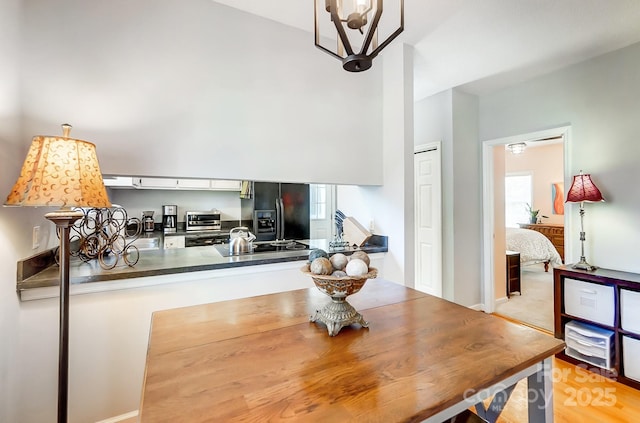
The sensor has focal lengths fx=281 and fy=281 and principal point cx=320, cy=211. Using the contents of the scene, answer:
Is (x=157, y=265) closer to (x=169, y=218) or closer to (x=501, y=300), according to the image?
(x=169, y=218)

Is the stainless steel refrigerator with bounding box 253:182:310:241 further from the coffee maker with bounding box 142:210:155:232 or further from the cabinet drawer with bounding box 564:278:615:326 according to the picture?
the cabinet drawer with bounding box 564:278:615:326

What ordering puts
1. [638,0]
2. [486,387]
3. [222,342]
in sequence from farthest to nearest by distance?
1. [638,0]
2. [222,342]
3. [486,387]

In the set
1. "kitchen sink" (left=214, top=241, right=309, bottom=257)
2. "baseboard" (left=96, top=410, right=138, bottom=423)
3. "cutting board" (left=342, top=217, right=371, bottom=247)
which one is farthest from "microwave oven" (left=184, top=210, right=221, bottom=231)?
"baseboard" (left=96, top=410, right=138, bottom=423)

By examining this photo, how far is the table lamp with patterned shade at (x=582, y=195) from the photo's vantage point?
8.11 ft

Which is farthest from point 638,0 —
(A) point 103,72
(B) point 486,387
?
(A) point 103,72

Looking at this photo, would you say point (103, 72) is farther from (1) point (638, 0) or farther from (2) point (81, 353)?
(1) point (638, 0)

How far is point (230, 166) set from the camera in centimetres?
216

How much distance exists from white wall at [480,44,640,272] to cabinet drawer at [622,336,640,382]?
0.63 m

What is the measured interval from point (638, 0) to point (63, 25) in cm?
380

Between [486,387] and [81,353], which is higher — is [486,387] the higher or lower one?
the higher one

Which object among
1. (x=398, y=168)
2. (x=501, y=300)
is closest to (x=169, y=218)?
(x=398, y=168)

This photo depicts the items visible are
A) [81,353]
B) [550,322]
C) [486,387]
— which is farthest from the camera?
[550,322]

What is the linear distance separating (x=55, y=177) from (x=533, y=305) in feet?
16.0

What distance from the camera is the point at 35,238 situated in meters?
1.58
